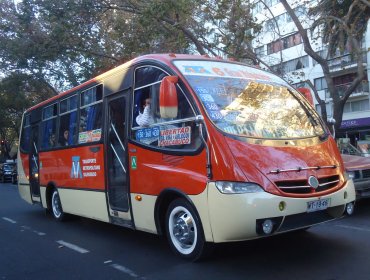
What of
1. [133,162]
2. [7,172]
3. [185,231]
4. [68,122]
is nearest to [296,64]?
[7,172]

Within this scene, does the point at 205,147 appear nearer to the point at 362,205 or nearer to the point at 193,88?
the point at 193,88

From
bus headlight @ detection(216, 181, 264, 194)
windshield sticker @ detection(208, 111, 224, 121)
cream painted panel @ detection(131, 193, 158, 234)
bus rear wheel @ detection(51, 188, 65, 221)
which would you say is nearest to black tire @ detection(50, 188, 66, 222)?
bus rear wheel @ detection(51, 188, 65, 221)

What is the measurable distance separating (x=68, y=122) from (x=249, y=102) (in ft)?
15.0

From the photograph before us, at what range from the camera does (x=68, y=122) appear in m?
9.30

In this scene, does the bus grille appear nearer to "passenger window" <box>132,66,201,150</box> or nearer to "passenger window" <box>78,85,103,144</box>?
"passenger window" <box>132,66,201,150</box>

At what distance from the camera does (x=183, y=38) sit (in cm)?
1648

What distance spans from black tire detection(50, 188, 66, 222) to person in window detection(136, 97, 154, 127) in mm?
4105

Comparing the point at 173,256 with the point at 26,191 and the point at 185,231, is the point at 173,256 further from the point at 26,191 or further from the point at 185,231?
the point at 26,191

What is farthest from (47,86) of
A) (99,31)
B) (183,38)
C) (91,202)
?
(91,202)

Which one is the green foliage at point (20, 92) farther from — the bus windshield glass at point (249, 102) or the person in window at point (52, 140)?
the bus windshield glass at point (249, 102)

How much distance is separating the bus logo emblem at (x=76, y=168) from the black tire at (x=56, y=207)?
1294 millimetres

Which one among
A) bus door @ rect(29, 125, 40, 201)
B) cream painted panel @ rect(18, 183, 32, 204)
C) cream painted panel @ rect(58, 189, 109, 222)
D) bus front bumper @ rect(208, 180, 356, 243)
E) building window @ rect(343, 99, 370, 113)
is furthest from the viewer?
building window @ rect(343, 99, 370, 113)

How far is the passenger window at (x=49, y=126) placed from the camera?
1006cm

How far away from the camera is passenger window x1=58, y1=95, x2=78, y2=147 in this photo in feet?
29.4
